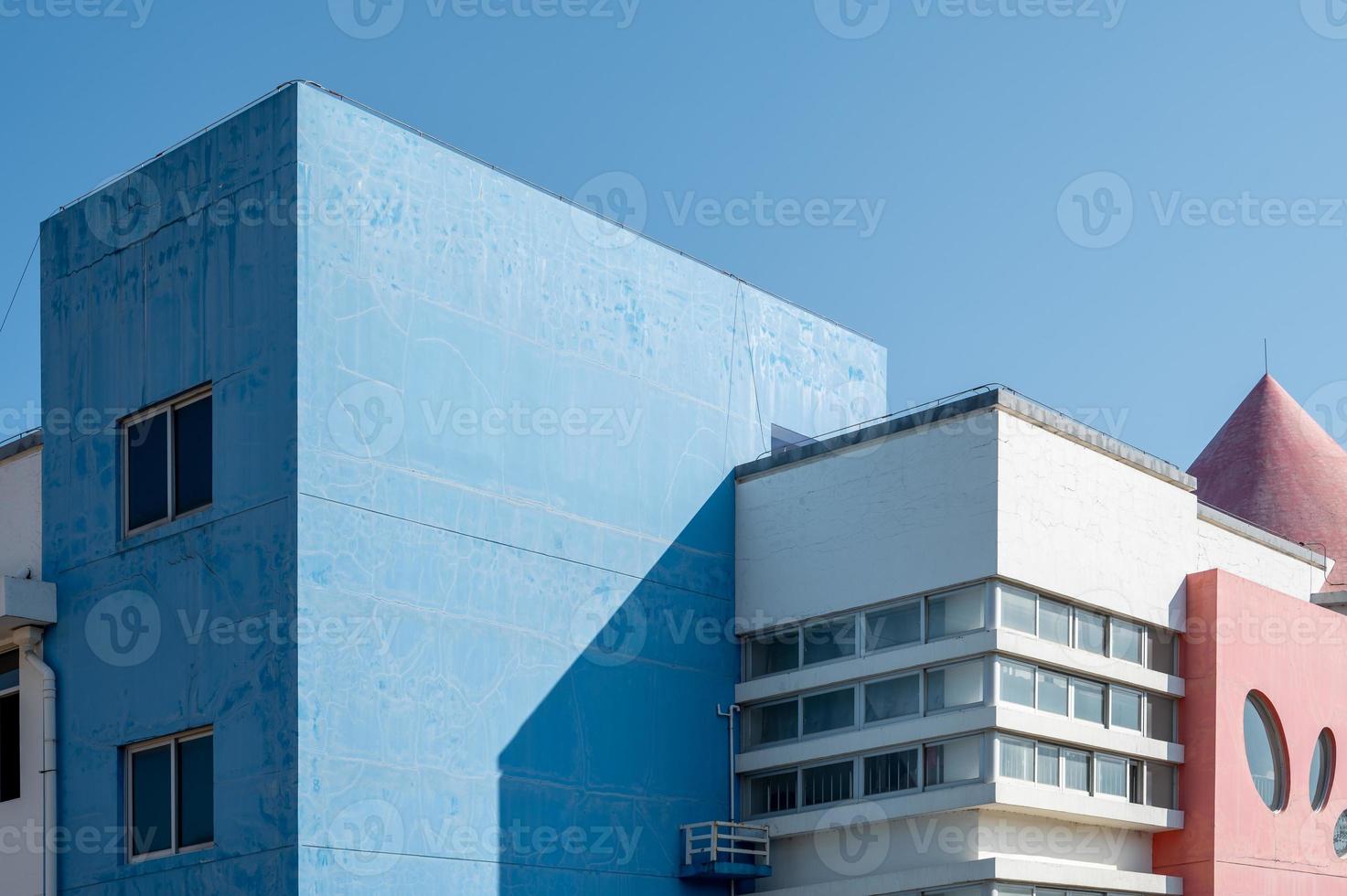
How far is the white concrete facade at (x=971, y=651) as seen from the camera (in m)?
20.8

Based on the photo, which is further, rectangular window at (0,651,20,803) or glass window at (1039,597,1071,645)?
glass window at (1039,597,1071,645)

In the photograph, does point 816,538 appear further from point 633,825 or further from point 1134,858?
point 1134,858

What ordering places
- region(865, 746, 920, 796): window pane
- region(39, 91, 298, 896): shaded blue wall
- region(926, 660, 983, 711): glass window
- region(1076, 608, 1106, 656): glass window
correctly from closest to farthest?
1. region(39, 91, 298, 896): shaded blue wall
2. region(926, 660, 983, 711): glass window
3. region(865, 746, 920, 796): window pane
4. region(1076, 608, 1106, 656): glass window

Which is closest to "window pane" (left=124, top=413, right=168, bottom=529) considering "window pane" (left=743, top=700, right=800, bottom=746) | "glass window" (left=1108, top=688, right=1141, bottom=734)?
"window pane" (left=743, top=700, right=800, bottom=746)

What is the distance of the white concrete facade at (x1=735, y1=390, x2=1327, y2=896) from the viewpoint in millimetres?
20781

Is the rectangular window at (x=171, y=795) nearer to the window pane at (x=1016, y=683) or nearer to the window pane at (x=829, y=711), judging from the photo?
the window pane at (x=829, y=711)

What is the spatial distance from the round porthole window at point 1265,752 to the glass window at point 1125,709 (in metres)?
2.06

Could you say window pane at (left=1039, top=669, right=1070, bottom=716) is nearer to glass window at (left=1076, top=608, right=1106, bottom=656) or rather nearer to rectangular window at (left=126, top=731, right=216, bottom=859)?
glass window at (left=1076, top=608, right=1106, bottom=656)

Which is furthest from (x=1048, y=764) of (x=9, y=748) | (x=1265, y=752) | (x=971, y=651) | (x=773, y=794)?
(x=9, y=748)

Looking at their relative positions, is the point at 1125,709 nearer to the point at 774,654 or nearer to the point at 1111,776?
the point at 1111,776

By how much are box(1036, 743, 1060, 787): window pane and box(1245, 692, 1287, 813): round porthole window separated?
391 centimetres

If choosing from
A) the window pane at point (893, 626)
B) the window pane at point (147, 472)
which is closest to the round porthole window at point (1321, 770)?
the window pane at point (893, 626)

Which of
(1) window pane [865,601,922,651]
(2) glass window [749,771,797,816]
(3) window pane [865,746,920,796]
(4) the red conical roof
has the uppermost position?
(4) the red conical roof

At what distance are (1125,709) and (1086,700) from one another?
0.83 meters
